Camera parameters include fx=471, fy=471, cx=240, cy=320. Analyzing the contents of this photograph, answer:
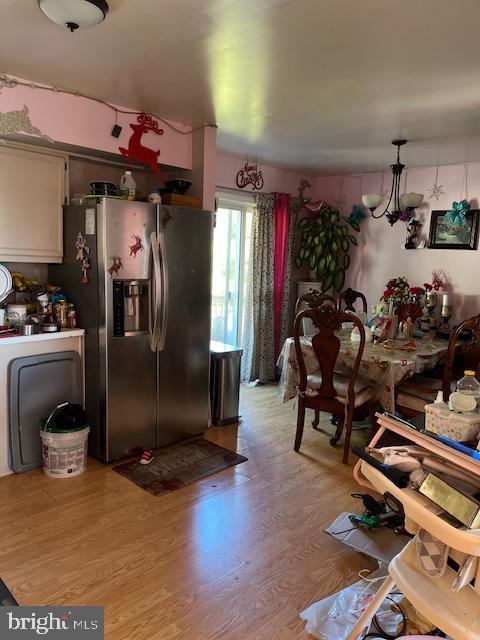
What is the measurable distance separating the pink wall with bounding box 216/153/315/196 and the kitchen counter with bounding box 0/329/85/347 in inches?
89.1

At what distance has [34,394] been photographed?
2.92m

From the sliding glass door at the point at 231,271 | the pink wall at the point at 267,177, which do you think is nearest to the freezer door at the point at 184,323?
the pink wall at the point at 267,177

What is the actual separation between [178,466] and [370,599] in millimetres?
1505

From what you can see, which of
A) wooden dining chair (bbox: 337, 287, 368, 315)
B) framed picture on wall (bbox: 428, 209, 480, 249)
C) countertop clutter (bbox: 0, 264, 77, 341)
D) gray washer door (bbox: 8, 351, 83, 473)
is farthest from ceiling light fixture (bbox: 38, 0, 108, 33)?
framed picture on wall (bbox: 428, 209, 480, 249)

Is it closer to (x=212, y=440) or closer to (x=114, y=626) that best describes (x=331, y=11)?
(x=114, y=626)

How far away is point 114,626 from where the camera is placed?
1788mm

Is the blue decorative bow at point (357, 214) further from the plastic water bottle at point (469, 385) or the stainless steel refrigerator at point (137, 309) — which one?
the plastic water bottle at point (469, 385)

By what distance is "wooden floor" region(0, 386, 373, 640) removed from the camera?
188 cm

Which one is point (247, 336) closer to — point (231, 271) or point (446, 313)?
point (231, 271)

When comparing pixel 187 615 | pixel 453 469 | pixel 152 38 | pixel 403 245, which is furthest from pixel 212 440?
pixel 403 245

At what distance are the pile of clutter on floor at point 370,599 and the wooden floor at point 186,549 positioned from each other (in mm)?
55

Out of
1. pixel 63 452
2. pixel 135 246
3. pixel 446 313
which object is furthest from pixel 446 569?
pixel 446 313

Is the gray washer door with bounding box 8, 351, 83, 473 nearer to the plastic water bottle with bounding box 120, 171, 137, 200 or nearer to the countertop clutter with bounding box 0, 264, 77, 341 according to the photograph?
the countertop clutter with bounding box 0, 264, 77, 341

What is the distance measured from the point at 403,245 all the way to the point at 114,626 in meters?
4.31
